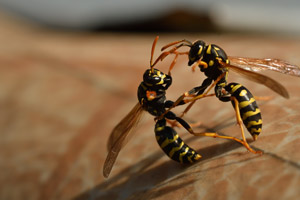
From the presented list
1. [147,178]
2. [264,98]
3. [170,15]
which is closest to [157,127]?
[147,178]

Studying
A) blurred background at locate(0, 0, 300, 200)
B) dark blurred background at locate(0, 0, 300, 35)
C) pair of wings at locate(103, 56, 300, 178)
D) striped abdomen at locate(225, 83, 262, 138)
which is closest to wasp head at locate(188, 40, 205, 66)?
pair of wings at locate(103, 56, 300, 178)

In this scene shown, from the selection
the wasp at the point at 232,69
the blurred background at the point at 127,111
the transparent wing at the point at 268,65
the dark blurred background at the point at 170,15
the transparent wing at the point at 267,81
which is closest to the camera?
the blurred background at the point at 127,111

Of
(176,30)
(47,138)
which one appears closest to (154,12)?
(176,30)

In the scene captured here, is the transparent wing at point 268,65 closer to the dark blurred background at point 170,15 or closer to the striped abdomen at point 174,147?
the striped abdomen at point 174,147

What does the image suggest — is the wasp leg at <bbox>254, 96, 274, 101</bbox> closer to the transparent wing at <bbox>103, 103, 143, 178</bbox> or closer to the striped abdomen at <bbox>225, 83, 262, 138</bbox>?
the striped abdomen at <bbox>225, 83, 262, 138</bbox>

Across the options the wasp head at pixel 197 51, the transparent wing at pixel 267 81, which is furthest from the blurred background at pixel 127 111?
the wasp head at pixel 197 51

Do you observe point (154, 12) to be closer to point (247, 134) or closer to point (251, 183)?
point (247, 134)

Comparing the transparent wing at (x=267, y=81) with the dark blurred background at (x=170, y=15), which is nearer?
the transparent wing at (x=267, y=81)
